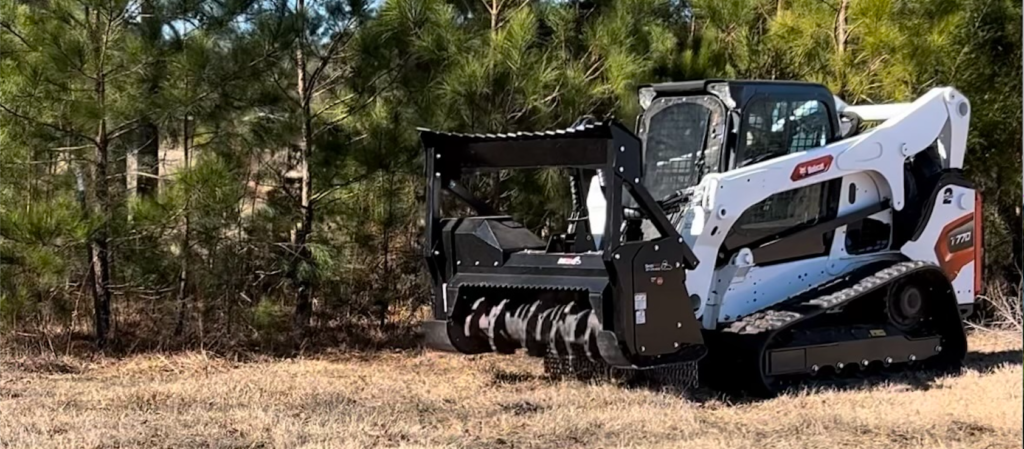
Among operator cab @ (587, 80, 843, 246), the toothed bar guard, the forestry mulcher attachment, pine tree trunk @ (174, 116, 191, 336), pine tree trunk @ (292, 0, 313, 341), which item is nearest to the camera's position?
the toothed bar guard

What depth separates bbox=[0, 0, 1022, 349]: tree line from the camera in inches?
355

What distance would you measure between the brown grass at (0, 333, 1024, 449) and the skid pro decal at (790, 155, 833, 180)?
1.47 meters

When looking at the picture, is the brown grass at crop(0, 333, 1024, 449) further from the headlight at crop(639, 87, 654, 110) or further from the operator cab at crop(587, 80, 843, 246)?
the headlight at crop(639, 87, 654, 110)

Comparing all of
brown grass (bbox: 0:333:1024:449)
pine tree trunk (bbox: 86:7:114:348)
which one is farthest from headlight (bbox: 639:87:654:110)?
pine tree trunk (bbox: 86:7:114:348)

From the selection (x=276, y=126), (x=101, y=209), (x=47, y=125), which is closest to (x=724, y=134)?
(x=276, y=126)

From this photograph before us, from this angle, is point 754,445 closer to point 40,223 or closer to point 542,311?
point 542,311

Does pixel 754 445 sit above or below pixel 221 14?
below

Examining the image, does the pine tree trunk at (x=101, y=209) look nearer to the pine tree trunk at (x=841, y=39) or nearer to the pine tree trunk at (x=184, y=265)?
the pine tree trunk at (x=184, y=265)

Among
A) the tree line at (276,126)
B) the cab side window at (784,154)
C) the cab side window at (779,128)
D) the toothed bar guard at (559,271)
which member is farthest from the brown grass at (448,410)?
the cab side window at (779,128)

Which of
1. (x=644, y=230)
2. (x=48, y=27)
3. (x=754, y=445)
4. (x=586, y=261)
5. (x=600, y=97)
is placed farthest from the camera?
(x=600, y=97)

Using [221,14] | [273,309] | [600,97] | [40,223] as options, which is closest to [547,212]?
[600,97]

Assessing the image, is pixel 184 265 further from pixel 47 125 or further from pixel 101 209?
pixel 47 125

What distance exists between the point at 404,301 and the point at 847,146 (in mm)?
4341

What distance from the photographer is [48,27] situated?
8836 millimetres
